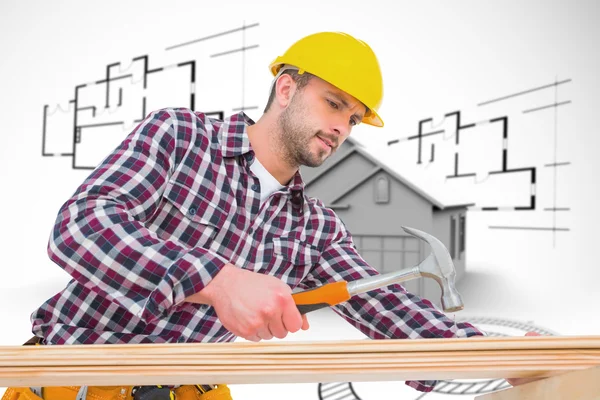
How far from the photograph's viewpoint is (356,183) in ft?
8.79

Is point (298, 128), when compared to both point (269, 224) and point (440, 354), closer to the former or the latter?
point (269, 224)

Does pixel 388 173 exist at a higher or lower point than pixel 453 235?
higher

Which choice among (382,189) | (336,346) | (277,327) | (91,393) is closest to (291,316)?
Result: (277,327)

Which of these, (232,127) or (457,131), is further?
(457,131)

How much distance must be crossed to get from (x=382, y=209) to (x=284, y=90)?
1.49 metres

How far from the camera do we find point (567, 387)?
71 cm

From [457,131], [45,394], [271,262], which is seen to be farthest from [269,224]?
[457,131]

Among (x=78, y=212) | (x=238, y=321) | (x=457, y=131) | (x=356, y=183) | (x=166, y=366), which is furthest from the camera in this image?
(x=457, y=131)

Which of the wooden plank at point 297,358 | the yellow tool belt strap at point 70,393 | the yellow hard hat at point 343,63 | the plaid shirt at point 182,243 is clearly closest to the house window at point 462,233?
the plaid shirt at point 182,243

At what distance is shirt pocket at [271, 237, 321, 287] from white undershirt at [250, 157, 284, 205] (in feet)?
0.36

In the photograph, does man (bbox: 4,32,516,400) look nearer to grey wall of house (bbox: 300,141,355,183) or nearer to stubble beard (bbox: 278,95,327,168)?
stubble beard (bbox: 278,95,327,168)

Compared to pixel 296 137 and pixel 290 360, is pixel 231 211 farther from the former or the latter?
pixel 290 360

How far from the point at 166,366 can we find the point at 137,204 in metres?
0.43

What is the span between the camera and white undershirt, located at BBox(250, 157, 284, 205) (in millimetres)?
1290
